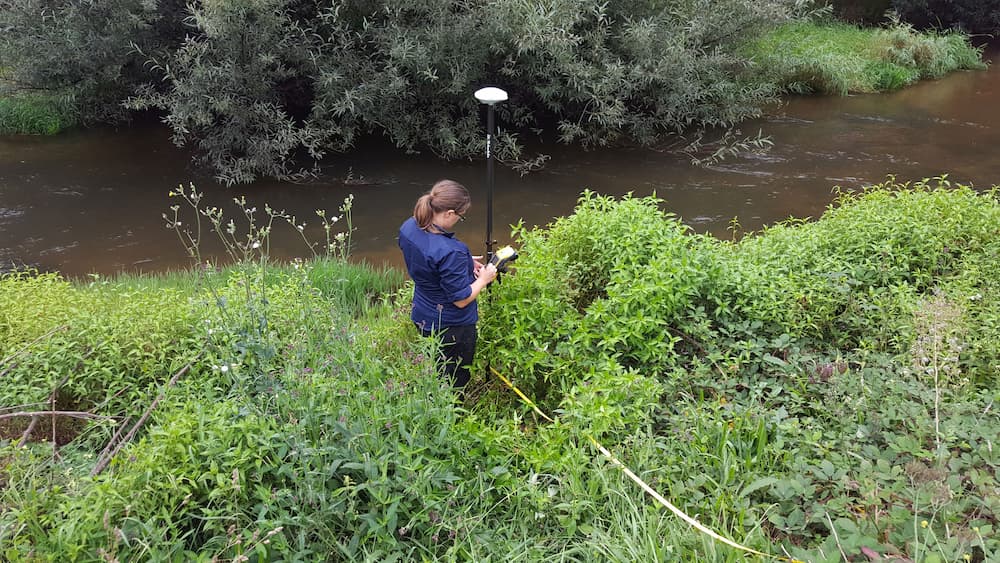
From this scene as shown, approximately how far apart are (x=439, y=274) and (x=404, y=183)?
7.21 meters

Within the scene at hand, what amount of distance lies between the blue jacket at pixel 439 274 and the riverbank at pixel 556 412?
29 cm

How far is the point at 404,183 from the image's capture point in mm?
10953

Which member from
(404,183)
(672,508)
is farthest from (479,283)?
(404,183)

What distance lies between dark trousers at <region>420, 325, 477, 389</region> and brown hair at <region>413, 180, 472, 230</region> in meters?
0.68

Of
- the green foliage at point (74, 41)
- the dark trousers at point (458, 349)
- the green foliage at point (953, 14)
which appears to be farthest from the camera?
the green foliage at point (953, 14)

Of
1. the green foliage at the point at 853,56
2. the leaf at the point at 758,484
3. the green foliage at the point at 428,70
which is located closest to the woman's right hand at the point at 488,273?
the leaf at the point at 758,484

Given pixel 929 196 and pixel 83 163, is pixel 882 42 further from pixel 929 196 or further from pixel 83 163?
pixel 83 163

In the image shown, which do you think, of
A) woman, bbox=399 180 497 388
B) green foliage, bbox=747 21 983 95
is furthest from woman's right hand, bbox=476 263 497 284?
green foliage, bbox=747 21 983 95

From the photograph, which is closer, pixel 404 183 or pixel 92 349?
pixel 92 349

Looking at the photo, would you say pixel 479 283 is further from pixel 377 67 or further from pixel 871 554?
pixel 377 67

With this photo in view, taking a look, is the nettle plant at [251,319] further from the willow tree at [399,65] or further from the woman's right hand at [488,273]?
the willow tree at [399,65]

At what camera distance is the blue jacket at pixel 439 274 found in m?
3.94

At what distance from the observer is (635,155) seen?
12.3m

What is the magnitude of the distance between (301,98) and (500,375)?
8.37 metres
